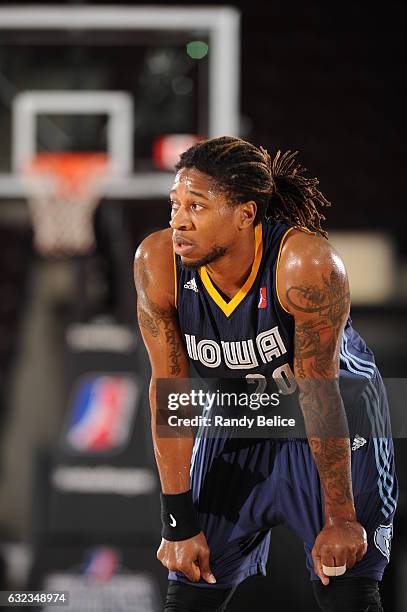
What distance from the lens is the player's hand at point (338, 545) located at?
5.98 ft

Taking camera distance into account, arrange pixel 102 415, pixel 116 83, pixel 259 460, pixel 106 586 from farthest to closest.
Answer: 1. pixel 116 83
2. pixel 102 415
3. pixel 106 586
4. pixel 259 460

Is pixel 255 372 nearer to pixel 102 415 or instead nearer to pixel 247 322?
pixel 247 322

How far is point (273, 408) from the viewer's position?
1.99 metres

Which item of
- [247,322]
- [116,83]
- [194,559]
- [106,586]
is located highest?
[116,83]

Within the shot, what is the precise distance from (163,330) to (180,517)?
0.39 meters

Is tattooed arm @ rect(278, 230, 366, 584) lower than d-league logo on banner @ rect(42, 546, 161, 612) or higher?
higher

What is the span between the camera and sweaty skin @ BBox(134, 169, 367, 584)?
1785mm

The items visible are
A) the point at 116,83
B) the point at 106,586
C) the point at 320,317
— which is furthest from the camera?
the point at 116,83

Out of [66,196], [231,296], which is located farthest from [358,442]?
[66,196]

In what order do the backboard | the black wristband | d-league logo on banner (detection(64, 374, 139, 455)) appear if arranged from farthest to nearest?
1. the backboard
2. d-league logo on banner (detection(64, 374, 139, 455))
3. the black wristband

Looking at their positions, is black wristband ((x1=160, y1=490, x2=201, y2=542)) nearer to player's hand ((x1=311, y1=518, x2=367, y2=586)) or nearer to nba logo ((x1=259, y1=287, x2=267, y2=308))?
player's hand ((x1=311, y1=518, x2=367, y2=586))

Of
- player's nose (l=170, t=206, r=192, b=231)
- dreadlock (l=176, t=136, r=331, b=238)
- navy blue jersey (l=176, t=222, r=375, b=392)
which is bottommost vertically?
navy blue jersey (l=176, t=222, r=375, b=392)

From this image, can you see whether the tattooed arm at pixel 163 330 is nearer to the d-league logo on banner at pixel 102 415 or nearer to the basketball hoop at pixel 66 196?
the d-league logo on banner at pixel 102 415

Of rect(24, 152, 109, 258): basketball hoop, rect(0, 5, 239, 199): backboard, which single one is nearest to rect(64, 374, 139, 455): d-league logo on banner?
rect(24, 152, 109, 258): basketball hoop
